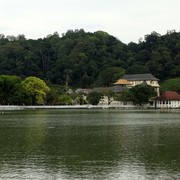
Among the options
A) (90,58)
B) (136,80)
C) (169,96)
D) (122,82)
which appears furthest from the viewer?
(90,58)

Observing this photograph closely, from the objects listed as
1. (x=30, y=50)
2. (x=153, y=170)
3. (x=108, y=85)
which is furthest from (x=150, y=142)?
(x=30, y=50)

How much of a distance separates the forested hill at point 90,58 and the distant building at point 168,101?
2580 centimetres

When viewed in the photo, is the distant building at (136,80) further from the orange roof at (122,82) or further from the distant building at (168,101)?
the distant building at (168,101)

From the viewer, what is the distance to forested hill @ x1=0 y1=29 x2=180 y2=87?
15309cm

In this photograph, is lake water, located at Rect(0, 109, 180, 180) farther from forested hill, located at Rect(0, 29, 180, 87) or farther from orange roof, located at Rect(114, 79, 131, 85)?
forested hill, located at Rect(0, 29, 180, 87)

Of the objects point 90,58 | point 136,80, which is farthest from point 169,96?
point 90,58

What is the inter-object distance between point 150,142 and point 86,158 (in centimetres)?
884

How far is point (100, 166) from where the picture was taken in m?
21.2

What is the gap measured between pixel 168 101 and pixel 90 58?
56713mm

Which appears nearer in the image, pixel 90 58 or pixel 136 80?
pixel 136 80

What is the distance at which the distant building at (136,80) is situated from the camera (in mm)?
139500

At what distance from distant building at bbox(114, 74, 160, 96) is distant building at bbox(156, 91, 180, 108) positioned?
1449 centimetres

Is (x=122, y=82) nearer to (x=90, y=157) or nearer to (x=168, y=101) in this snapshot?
(x=168, y=101)

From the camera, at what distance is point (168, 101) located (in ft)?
399
